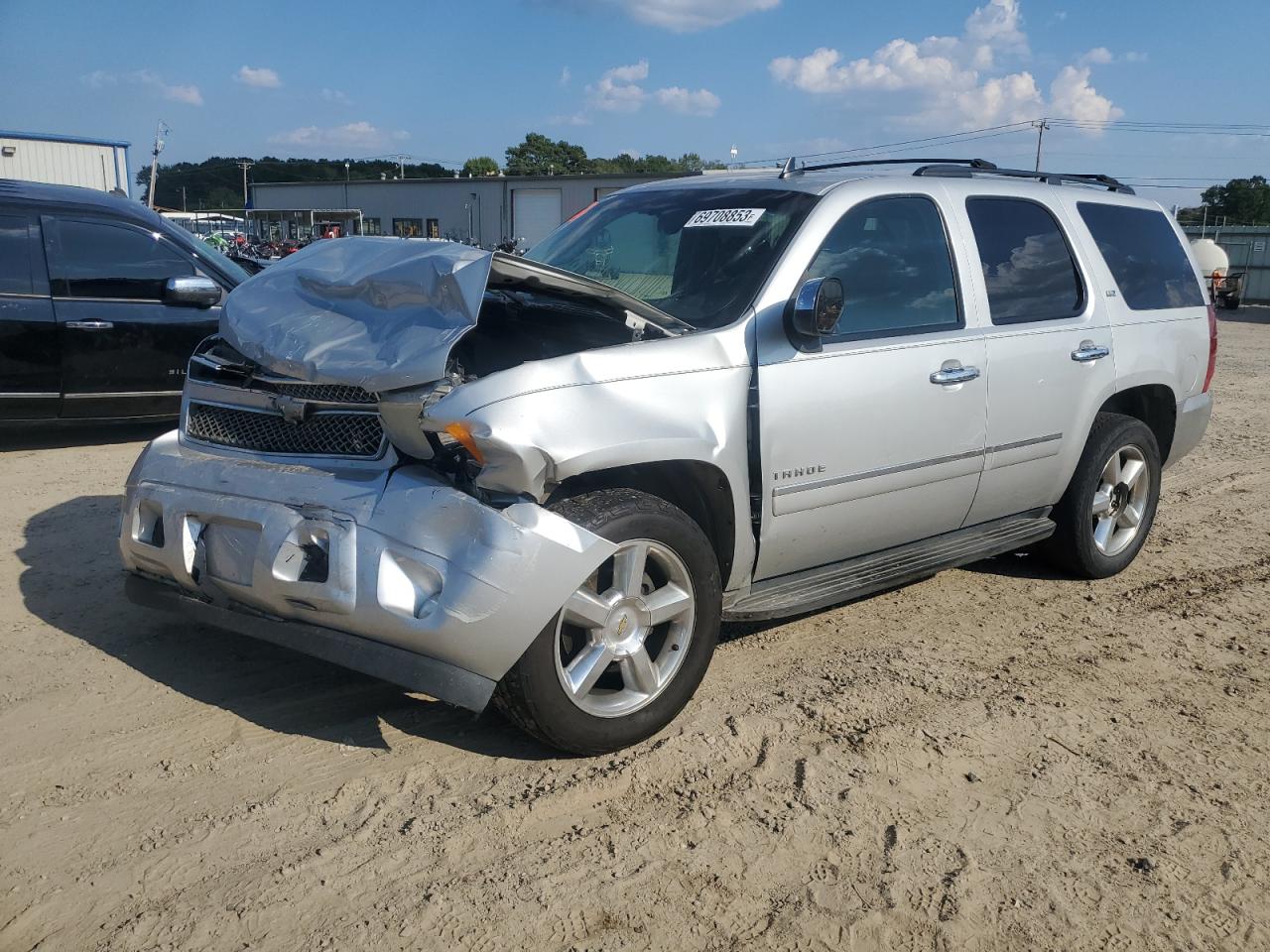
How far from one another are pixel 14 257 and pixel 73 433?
5.03 ft

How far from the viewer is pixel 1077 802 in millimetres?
3271

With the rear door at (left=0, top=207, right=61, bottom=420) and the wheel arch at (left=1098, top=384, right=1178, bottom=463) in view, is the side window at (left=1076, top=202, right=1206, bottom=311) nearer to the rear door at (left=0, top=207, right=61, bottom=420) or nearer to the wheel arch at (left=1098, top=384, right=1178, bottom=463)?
the wheel arch at (left=1098, top=384, right=1178, bottom=463)

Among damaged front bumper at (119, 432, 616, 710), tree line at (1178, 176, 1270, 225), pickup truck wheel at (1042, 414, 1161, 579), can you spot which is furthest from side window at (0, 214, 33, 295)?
tree line at (1178, 176, 1270, 225)

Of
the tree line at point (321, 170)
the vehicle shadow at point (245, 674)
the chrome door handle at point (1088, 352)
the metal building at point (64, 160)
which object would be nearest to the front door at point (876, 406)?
the chrome door handle at point (1088, 352)

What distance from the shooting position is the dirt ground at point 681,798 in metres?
2.64

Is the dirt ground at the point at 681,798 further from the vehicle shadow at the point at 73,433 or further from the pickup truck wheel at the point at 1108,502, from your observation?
the vehicle shadow at the point at 73,433

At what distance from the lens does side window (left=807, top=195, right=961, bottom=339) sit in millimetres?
4125

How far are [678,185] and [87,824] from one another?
335cm

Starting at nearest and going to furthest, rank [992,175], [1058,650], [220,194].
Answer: [1058,650] → [992,175] → [220,194]

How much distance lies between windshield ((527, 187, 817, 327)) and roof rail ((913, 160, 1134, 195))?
93 cm

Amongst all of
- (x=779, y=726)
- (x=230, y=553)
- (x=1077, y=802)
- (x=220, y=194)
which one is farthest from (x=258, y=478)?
(x=220, y=194)

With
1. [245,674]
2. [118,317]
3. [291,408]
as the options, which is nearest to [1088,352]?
[291,408]

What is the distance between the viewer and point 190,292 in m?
7.32

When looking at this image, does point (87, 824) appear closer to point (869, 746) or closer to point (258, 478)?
point (258, 478)
